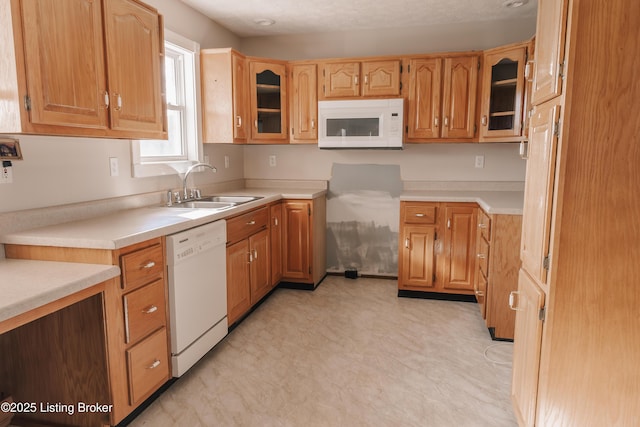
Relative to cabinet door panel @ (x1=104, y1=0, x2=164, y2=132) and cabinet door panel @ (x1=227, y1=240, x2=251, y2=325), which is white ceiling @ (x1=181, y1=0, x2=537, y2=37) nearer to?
cabinet door panel @ (x1=104, y1=0, x2=164, y2=132)

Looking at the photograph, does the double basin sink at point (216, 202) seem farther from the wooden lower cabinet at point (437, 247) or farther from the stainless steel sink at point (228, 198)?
the wooden lower cabinet at point (437, 247)

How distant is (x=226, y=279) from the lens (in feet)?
9.06

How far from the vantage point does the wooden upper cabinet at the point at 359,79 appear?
12.2 feet

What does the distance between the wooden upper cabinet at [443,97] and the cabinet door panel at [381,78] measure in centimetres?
13

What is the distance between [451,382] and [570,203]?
138 cm

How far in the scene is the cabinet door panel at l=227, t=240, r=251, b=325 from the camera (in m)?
2.85

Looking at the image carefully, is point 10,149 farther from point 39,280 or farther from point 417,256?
point 417,256

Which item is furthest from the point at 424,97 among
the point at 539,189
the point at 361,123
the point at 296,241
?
the point at 539,189

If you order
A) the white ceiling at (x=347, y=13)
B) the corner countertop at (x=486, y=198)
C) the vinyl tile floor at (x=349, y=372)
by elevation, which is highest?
the white ceiling at (x=347, y=13)

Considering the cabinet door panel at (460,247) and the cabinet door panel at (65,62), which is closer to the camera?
the cabinet door panel at (65,62)

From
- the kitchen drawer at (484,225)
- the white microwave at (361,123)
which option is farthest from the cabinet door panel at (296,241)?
the kitchen drawer at (484,225)

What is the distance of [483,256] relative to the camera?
3109 millimetres

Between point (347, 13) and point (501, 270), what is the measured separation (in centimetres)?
240

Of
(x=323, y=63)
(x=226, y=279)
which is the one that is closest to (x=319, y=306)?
(x=226, y=279)
